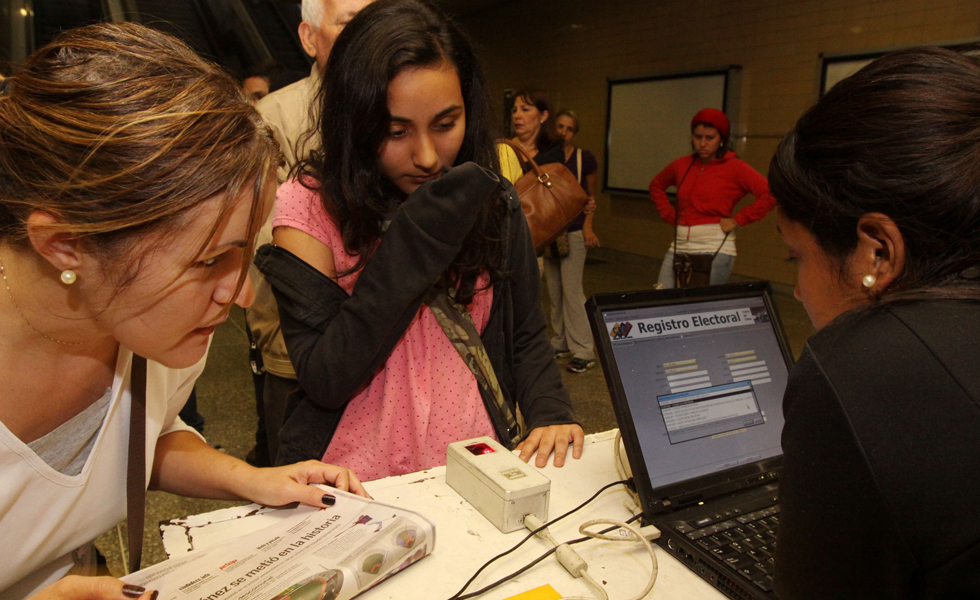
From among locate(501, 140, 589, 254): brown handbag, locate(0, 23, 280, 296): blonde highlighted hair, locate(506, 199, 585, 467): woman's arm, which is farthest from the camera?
locate(501, 140, 589, 254): brown handbag

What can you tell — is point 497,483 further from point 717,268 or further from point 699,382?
point 717,268

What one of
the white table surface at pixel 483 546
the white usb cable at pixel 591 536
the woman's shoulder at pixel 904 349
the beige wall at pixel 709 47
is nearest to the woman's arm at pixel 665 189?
the beige wall at pixel 709 47

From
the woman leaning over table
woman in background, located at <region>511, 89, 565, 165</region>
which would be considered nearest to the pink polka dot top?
the woman leaning over table

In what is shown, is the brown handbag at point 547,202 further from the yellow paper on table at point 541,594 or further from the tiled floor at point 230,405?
the yellow paper on table at point 541,594

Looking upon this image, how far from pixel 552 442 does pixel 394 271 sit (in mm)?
420

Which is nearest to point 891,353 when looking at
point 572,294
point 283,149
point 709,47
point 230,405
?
point 283,149

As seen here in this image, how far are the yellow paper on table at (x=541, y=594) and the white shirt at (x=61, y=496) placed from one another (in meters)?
0.58

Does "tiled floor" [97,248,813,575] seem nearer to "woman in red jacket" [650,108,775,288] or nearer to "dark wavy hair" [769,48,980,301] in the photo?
"woman in red jacket" [650,108,775,288]

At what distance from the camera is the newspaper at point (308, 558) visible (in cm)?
67

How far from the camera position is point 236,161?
0.74 m

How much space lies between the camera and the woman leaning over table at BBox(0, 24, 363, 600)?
2.15 ft

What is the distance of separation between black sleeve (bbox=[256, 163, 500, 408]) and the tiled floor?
2.91 feet

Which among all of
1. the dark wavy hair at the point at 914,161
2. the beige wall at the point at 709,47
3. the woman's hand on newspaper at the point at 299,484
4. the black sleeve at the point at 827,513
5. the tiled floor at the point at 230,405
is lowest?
the tiled floor at the point at 230,405

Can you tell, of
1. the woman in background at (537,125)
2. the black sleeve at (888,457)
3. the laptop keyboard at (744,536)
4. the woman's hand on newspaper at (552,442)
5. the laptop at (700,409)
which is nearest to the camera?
the black sleeve at (888,457)
